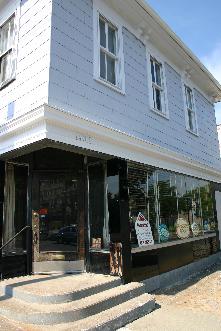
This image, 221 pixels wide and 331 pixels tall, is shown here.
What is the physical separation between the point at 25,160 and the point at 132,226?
2.90 meters

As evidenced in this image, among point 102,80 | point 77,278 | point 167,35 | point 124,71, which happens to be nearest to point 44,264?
Answer: point 77,278

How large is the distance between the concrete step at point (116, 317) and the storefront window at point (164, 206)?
5.08 ft

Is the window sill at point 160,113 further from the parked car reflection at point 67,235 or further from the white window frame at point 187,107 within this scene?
the parked car reflection at point 67,235

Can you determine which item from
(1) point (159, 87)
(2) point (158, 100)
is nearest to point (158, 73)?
(1) point (159, 87)

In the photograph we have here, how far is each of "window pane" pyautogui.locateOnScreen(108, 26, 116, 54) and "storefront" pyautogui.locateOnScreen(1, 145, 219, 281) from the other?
8.60ft

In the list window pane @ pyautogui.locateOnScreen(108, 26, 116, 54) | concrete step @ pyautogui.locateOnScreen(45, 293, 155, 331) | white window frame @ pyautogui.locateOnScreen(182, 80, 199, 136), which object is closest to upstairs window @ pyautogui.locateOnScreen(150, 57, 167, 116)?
white window frame @ pyautogui.locateOnScreen(182, 80, 199, 136)

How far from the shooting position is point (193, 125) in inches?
457

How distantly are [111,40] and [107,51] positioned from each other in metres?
0.56

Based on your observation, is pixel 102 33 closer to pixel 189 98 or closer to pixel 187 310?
pixel 189 98

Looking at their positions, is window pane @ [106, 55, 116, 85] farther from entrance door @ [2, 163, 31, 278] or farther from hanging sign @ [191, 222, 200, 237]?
hanging sign @ [191, 222, 200, 237]

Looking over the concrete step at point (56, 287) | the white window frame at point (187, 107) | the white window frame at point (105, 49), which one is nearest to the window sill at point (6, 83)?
the white window frame at point (105, 49)

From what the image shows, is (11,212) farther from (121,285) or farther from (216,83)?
(216,83)

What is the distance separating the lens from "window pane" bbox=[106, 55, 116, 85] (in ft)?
24.7

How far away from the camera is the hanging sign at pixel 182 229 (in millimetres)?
9430
